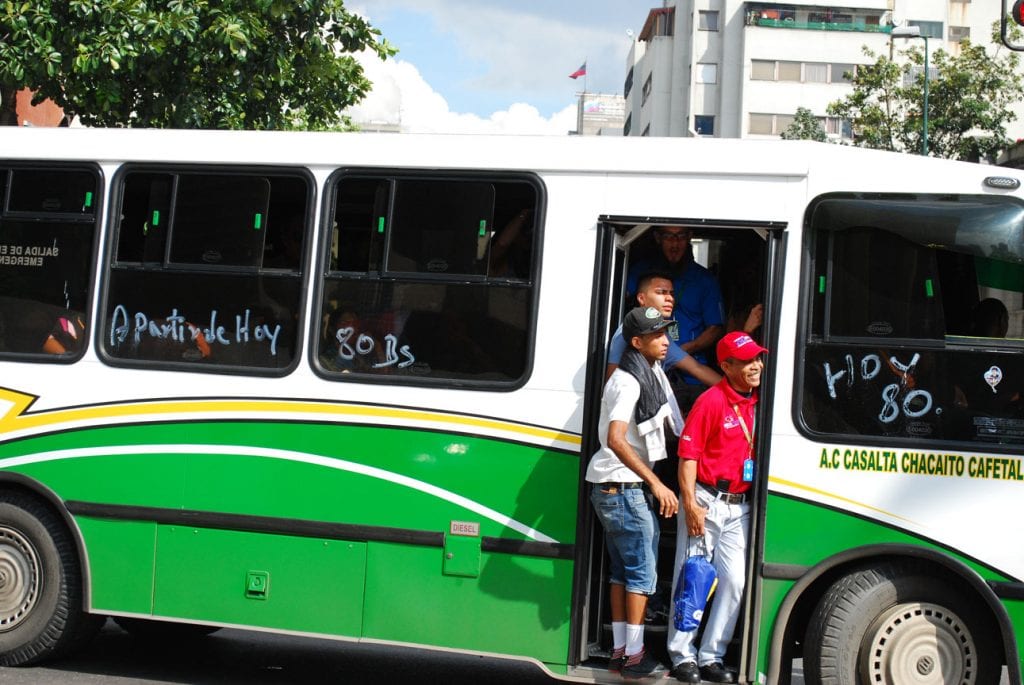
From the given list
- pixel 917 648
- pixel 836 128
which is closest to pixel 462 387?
pixel 917 648

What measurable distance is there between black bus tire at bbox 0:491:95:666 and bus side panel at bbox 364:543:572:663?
73.4 inches

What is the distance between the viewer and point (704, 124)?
63.4m

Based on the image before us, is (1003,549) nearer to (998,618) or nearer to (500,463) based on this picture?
(998,618)

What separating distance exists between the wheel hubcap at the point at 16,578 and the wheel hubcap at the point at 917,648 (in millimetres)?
4649

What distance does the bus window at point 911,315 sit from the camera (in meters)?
6.05

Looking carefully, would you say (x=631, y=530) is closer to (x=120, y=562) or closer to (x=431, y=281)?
(x=431, y=281)

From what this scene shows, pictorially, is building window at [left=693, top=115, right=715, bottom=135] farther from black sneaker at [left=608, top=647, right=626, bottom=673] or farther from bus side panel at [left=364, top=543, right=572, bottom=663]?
black sneaker at [left=608, top=647, right=626, bottom=673]

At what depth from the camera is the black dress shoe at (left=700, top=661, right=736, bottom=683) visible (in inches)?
243

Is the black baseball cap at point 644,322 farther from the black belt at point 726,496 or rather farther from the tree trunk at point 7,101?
the tree trunk at point 7,101

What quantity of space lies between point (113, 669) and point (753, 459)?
13.3 feet

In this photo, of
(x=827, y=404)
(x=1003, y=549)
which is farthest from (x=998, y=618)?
(x=827, y=404)

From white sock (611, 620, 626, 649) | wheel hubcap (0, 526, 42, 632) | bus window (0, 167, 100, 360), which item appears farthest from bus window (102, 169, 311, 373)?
white sock (611, 620, 626, 649)

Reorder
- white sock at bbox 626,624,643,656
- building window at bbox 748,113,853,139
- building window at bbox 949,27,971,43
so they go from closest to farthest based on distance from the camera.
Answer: white sock at bbox 626,624,643,656 < building window at bbox 748,113,853,139 < building window at bbox 949,27,971,43

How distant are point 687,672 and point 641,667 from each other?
0.77 ft
